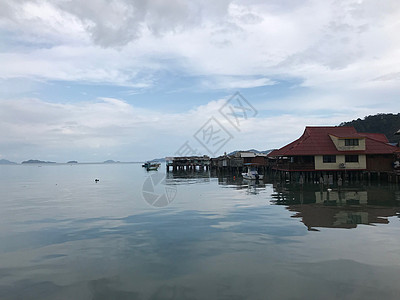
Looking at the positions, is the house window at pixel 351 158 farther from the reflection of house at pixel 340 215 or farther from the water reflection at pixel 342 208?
the reflection of house at pixel 340 215

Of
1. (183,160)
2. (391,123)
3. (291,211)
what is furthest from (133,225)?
(391,123)

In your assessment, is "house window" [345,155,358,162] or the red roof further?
"house window" [345,155,358,162]

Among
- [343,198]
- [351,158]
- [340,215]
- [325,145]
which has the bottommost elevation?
[340,215]

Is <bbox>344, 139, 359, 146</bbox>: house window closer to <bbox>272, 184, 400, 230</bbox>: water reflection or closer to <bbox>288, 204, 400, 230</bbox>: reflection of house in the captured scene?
<bbox>272, 184, 400, 230</bbox>: water reflection

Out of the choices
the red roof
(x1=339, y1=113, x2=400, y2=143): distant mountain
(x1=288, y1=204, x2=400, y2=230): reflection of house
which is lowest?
(x1=288, y1=204, x2=400, y2=230): reflection of house

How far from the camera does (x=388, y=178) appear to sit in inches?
1564

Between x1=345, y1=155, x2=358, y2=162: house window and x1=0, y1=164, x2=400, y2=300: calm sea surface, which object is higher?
x1=345, y1=155, x2=358, y2=162: house window

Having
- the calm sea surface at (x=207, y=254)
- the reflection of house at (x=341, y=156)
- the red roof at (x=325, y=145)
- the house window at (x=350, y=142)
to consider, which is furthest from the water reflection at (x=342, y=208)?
the house window at (x=350, y=142)

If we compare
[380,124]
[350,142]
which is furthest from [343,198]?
[380,124]

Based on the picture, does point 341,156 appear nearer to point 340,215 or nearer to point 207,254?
point 340,215

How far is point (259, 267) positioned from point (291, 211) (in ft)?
37.8

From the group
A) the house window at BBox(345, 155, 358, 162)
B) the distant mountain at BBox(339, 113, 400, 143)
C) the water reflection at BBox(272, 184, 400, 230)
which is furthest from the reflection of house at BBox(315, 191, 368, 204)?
the distant mountain at BBox(339, 113, 400, 143)

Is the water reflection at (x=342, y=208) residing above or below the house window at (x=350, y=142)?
below

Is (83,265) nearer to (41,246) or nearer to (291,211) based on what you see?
(41,246)
